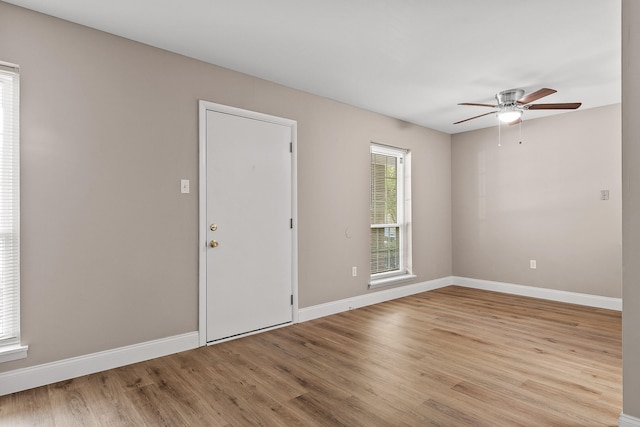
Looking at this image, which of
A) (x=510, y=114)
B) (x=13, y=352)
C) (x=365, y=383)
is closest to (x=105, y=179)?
(x=13, y=352)

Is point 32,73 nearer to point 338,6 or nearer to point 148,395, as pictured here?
point 338,6

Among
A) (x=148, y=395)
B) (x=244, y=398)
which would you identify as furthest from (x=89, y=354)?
(x=244, y=398)

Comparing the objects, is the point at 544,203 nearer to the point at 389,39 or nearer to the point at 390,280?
the point at 390,280

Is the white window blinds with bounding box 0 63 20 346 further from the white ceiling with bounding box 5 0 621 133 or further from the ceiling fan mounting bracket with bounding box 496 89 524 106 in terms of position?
the ceiling fan mounting bracket with bounding box 496 89 524 106

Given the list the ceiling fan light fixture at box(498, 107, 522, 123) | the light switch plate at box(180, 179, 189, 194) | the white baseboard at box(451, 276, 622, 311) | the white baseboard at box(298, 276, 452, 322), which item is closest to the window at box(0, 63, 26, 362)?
the light switch plate at box(180, 179, 189, 194)

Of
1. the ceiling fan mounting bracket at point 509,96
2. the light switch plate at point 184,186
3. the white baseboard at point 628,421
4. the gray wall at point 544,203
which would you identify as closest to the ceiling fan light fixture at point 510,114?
the ceiling fan mounting bracket at point 509,96

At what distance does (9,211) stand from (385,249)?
164 inches

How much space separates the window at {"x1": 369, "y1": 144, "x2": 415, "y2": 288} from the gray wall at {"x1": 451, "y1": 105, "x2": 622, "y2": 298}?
1221 mm

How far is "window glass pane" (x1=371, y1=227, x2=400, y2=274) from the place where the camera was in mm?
5020

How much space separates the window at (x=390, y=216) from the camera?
5.02m

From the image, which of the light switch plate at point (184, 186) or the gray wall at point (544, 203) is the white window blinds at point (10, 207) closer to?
the light switch plate at point (184, 186)

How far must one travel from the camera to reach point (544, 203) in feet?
16.7

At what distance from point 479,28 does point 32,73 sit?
126 inches

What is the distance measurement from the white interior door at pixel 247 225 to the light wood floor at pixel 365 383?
0.28 m
